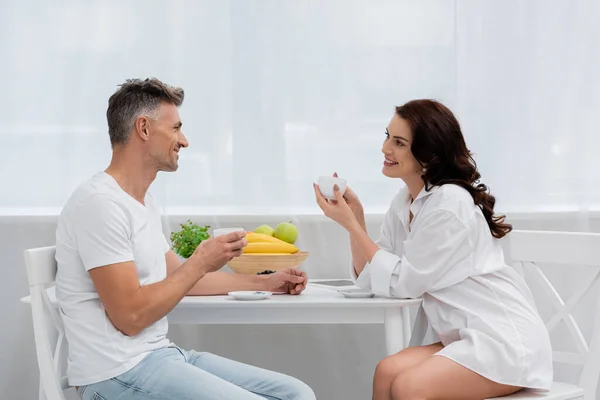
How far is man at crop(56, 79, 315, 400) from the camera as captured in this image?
5.46 feet

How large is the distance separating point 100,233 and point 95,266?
0.07m

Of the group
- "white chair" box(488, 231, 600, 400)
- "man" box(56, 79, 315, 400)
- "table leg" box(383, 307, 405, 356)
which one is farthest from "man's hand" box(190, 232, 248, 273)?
"white chair" box(488, 231, 600, 400)

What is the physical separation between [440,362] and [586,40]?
145 cm

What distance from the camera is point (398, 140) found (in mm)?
2096

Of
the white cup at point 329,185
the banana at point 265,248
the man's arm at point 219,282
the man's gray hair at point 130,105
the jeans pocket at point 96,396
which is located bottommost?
the jeans pocket at point 96,396

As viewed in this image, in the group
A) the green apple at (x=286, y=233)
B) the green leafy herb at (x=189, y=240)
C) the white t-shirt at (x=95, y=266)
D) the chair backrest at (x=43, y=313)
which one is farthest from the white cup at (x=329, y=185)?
the chair backrest at (x=43, y=313)

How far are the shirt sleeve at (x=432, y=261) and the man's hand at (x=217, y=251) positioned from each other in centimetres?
37

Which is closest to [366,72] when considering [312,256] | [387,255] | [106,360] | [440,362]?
[312,256]

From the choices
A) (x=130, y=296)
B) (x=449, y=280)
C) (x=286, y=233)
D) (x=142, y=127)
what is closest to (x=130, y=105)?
(x=142, y=127)

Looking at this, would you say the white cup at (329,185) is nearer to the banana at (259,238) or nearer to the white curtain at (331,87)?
the banana at (259,238)

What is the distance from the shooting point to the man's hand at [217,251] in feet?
5.85

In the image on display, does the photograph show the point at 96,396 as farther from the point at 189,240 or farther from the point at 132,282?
the point at 189,240

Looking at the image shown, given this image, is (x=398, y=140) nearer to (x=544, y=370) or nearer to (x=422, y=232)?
(x=422, y=232)

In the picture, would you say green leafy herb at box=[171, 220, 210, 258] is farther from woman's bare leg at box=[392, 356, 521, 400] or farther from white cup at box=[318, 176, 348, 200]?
woman's bare leg at box=[392, 356, 521, 400]
